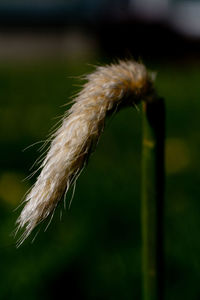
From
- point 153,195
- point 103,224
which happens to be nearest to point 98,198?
point 103,224

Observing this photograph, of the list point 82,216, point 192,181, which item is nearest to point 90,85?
point 82,216

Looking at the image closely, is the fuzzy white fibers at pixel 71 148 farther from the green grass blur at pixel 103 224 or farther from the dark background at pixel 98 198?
the dark background at pixel 98 198

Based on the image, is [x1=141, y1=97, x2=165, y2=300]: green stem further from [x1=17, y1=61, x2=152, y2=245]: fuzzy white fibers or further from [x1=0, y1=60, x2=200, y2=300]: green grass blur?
[x1=17, y1=61, x2=152, y2=245]: fuzzy white fibers

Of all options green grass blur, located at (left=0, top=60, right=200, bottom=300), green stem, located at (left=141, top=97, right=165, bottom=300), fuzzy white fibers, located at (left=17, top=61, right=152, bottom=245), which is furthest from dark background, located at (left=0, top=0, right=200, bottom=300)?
fuzzy white fibers, located at (left=17, top=61, right=152, bottom=245)

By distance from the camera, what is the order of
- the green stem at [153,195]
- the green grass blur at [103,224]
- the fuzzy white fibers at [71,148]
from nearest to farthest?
the fuzzy white fibers at [71,148]
the green stem at [153,195]
the green grass blur at [103,224]

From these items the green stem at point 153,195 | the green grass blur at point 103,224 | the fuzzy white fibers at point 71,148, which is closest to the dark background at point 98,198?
the green grass blur at point 103,224

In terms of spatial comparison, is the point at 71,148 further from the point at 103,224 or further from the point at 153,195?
the point at 103,224

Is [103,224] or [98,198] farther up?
[98,198]
